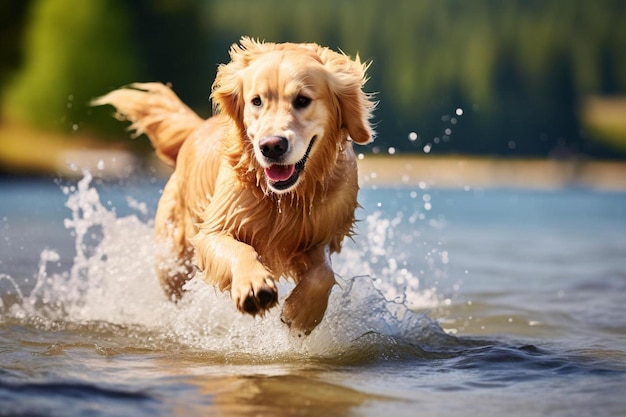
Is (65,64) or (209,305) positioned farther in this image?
(65,64)

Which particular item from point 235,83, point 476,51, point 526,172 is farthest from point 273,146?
point 476,51

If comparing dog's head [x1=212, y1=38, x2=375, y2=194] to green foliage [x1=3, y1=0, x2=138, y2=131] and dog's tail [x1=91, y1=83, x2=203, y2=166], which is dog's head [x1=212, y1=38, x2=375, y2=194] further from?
green foliage [x1=3, y1=0, x2=138, y2=131]

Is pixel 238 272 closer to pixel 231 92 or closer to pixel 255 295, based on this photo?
pixel 255 295

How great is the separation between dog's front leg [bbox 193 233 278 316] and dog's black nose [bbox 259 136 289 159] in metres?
0.39

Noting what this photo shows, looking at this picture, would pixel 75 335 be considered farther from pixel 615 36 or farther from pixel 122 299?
pixel 615 36

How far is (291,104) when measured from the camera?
3615mm

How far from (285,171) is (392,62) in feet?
73.6

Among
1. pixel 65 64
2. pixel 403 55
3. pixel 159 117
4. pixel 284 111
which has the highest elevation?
pixel 403 55

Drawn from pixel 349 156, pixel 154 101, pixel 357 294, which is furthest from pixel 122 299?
pixel 349 156

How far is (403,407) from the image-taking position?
121 inches

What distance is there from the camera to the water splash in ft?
13.2

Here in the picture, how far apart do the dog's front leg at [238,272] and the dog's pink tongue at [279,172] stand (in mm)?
293

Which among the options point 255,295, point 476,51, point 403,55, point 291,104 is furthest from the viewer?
point 476,51

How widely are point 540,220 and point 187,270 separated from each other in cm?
934
